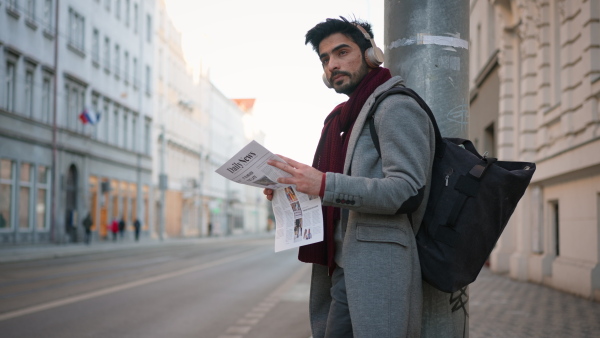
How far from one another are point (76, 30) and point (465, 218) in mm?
39721

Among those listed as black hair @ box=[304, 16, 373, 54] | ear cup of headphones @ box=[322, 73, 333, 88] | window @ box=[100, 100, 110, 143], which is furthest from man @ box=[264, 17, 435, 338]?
window @ box=[100, 100, 110, 143]

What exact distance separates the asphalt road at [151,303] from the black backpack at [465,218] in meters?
5.82

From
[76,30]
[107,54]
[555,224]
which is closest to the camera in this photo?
[555,224]

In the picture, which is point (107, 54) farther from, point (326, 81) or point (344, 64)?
point (344, 64)

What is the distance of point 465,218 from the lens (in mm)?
2656

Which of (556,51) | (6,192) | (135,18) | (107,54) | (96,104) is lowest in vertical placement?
(6,192)

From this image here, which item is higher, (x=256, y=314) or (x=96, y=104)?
(x=96, y=104)

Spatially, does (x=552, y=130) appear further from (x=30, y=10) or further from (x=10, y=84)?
(x=30, y=10)

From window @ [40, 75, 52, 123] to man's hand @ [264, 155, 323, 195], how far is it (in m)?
34.1

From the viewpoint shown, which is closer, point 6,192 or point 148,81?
point 6,192

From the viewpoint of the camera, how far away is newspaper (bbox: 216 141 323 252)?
112 inches

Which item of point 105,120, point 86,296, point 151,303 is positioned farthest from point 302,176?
point 105,120

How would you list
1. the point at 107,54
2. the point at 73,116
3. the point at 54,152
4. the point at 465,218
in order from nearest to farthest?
1. the point at 465,218
2. the point at 54,152
3. the point at 73,116
4. the point at 107,54

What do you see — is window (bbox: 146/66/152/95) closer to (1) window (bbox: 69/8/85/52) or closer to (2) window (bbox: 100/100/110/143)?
(2) window (bbox: 100/100/110/143)
